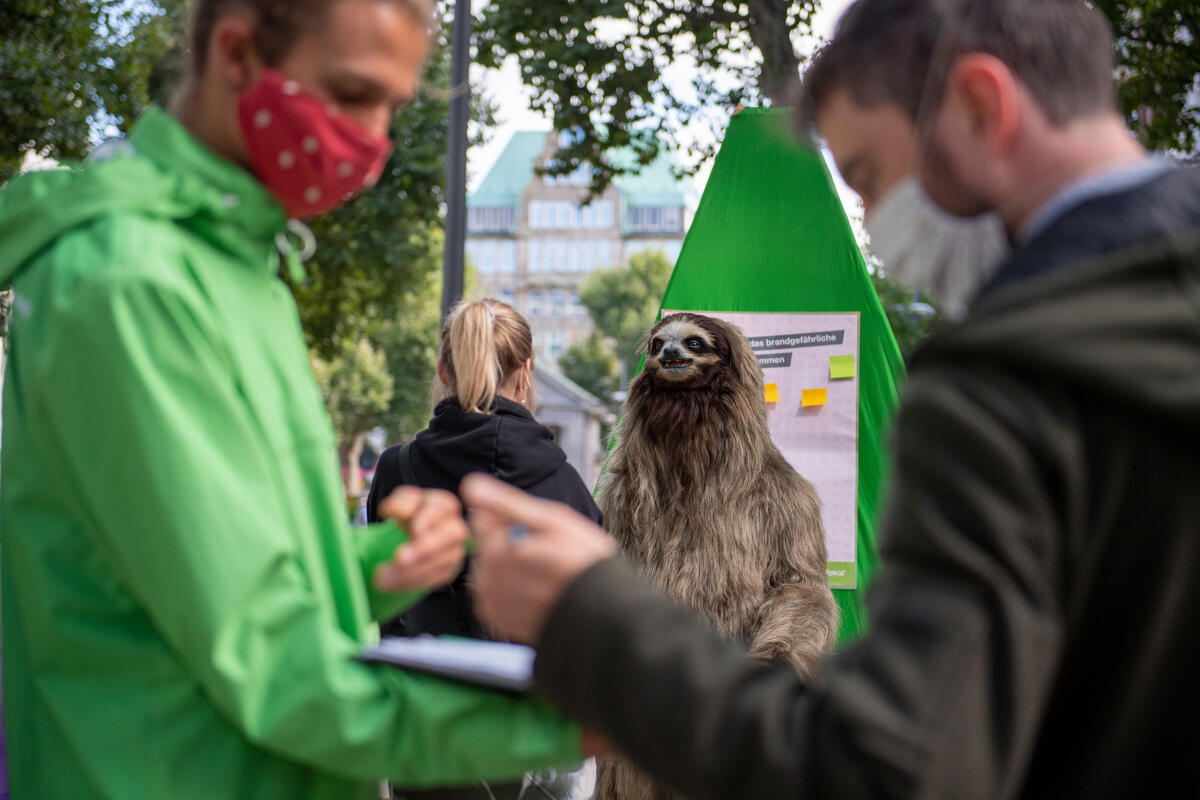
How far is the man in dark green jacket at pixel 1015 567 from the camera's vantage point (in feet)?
3.21

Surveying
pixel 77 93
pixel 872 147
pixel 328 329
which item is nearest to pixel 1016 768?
pixel 872 147

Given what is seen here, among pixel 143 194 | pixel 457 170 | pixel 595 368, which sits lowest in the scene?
pixel 595 368

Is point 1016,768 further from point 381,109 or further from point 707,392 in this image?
point 707,392

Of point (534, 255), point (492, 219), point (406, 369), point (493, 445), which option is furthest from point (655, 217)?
point (493, 445)

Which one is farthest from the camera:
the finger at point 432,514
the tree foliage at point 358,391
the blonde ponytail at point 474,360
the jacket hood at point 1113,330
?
the tree foliage at point 358,391

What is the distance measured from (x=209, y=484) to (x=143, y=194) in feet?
1.17

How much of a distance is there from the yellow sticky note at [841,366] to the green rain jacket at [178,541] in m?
4.01

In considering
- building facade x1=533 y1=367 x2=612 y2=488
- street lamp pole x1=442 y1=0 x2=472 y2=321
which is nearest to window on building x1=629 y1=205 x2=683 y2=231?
building facade x1=533 y1=367 x2=612 y2=488

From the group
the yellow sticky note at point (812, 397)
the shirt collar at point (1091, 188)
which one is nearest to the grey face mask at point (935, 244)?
the shirt collar at point (1091, 188)

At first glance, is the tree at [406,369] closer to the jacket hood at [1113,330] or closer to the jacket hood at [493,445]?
the jacket hood at [493,445]

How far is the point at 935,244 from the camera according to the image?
4.77ft

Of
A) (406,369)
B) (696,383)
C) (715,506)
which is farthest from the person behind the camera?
(406,369)

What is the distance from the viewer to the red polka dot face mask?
1.36 metres

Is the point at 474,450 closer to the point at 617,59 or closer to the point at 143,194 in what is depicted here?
the point at 143,194
